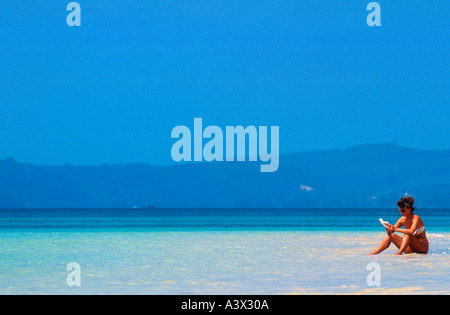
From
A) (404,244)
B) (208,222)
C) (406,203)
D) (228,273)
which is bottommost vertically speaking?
(228,273)

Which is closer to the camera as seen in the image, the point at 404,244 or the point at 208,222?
the point at 404,244

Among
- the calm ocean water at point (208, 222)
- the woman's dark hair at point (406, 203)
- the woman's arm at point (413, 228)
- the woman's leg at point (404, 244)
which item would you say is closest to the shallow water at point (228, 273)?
the woman's leg at point (404, 244)

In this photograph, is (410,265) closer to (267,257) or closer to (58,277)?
(267,257)

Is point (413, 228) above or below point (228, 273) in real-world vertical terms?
above

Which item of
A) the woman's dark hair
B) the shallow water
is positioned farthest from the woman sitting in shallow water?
the shallow water

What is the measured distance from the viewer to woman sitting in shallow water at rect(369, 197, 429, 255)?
1432cm

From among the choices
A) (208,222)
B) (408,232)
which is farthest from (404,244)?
(208,222)

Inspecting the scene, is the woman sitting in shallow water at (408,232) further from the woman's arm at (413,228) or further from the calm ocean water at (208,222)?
the calm ocean water at (208,222)

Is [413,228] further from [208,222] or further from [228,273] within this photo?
[208,222]

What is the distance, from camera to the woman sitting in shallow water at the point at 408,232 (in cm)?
1432

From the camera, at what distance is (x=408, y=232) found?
14.6 meters

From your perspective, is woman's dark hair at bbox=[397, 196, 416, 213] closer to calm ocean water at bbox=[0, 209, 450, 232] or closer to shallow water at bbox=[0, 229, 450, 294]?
shallow water at bbox=[0, 229, 450, 294]

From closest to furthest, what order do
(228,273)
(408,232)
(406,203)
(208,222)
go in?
(228,273), (406,203), (408,232), (208,222)

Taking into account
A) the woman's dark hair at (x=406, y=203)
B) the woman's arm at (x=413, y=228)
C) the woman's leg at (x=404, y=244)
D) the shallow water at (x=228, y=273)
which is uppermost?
the woman's dark hair at (x=406, y=203)
